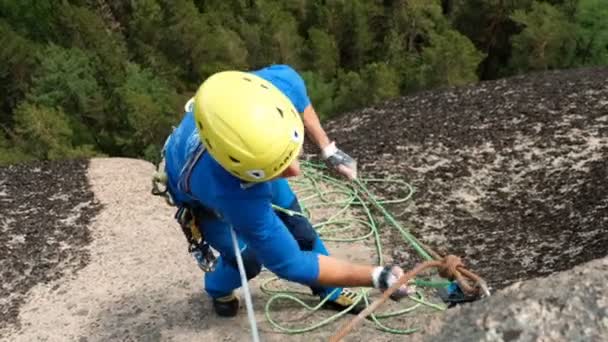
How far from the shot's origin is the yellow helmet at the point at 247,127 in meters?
2.37

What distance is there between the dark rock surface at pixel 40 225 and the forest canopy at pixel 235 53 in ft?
6.30

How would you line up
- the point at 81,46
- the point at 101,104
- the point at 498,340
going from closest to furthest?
the point at 498,340 → the point at 101,104 → the point at 81,46

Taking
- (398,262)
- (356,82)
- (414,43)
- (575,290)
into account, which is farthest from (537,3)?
(575,290)

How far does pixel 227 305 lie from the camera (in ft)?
12.6

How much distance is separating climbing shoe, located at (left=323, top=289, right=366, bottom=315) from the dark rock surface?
204 cm

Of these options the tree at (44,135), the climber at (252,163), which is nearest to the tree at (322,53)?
the tree at (44,135)

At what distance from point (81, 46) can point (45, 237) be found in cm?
713

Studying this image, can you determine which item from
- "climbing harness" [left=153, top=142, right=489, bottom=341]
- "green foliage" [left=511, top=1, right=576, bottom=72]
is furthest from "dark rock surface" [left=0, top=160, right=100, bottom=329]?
"green foliage" [left=511, top=1, right=576, bottom=72]

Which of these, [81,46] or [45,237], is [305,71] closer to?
[81,46]

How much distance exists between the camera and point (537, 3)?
34.4ft

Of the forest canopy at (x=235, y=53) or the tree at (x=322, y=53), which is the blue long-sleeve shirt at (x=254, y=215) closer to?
the forest canopy at (x=235, y=53)

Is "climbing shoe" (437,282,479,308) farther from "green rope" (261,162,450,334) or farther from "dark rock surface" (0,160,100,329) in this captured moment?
"dark rock surface" (0,160,100,329)

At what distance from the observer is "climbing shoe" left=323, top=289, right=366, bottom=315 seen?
3830mm

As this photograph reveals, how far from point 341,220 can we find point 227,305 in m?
1.41
